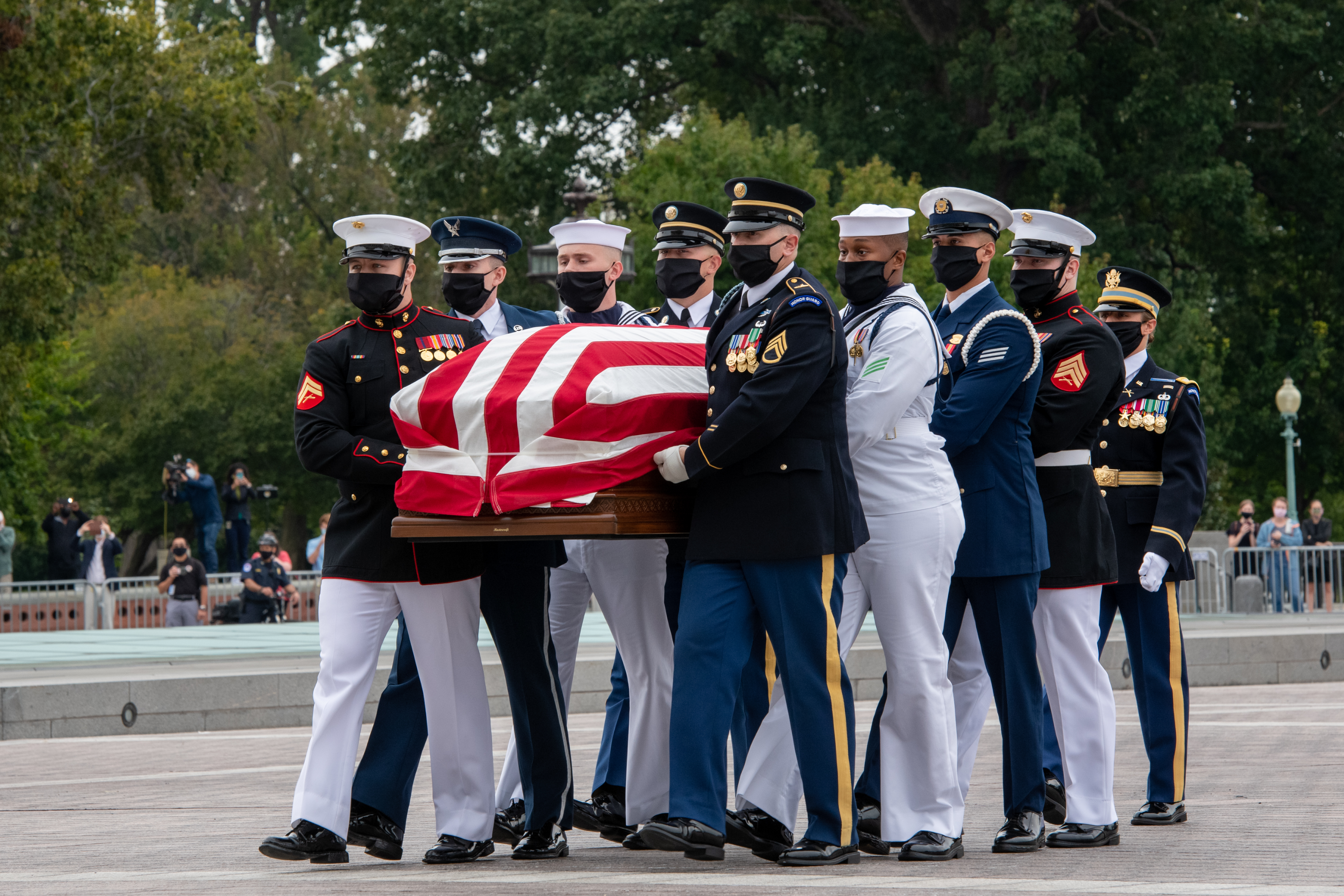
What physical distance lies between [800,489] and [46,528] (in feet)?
73.0

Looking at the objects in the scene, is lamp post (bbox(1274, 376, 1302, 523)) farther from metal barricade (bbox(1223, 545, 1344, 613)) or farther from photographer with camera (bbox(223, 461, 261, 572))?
photographer with camera (bbox(223, 461, 261, 572))

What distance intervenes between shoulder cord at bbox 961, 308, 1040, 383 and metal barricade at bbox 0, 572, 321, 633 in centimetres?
1536

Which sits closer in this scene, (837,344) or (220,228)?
(837,344)

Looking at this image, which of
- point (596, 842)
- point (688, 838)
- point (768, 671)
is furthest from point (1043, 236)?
point (596, 842)

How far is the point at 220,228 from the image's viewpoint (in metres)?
57.3

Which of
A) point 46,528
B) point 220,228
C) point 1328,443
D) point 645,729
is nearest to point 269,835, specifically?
point 645,729

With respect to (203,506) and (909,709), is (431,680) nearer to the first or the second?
(909,709)

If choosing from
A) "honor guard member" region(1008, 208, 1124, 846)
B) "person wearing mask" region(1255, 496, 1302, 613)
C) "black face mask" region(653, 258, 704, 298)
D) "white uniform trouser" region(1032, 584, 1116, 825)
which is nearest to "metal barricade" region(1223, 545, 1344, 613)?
"person wearing mask" region(1255, 496, 1302, 613)

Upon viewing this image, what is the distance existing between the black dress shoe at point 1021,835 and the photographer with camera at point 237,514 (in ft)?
59.7

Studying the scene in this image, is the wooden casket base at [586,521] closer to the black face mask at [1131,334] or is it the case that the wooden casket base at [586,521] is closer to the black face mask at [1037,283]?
the black face mask at [1037,283]

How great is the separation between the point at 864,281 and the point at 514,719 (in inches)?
79.4

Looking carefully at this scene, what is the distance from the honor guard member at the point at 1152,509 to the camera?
7.82m

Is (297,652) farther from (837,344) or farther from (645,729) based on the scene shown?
(837,344)

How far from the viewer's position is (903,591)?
6363 millimetres
